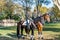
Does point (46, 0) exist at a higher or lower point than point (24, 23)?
higher

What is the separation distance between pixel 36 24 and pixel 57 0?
189 inches

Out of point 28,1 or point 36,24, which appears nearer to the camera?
point 36,24

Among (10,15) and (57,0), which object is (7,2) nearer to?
(10,15)

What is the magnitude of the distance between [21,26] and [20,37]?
77cm

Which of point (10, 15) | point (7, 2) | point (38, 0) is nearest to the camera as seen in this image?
point (38, 0)

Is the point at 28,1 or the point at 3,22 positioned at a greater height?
the point at 28,1

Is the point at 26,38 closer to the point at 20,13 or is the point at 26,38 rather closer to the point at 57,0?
the point at 57,0

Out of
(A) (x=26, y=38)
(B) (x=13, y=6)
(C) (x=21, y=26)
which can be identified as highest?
(B) (x=13, y=6)

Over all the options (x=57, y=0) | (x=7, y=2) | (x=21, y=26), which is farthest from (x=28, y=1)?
(x=21, y=26)

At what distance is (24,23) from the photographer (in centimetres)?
1236

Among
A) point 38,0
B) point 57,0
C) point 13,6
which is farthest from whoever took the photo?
point 13,6

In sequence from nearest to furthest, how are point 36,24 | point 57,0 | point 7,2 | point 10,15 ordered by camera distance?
point 36,24 < point 57,0 < point 7,2 < point 10,15

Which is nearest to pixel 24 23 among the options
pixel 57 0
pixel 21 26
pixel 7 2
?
pixel 21 26

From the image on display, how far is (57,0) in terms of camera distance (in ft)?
53.3
